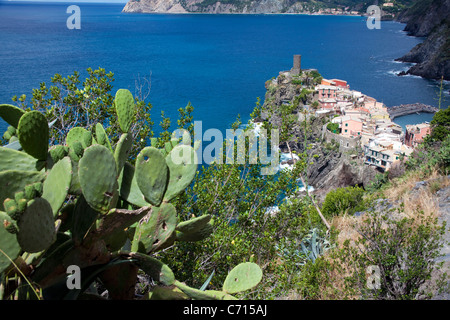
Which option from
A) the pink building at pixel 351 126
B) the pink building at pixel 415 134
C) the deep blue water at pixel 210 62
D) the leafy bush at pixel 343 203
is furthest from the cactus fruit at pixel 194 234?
the pink building at pixel 351 126

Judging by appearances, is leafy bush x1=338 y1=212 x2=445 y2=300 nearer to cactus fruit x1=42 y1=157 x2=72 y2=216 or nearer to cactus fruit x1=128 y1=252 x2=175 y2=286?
cactus fruit x1=128 y1=252 x2=175 y2=286

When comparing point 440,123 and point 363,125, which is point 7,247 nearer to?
point 440,123

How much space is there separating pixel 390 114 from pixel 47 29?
58978 mm

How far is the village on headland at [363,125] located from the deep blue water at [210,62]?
3.12 m

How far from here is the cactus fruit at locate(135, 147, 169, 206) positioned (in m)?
1.65

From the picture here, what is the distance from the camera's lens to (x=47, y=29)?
222 feet

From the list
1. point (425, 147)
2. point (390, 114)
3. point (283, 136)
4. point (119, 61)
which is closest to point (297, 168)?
point (283, 136)

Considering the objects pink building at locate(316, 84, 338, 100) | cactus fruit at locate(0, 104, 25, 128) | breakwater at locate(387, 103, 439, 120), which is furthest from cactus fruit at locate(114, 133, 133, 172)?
pink building at locate(316, 84, 338, 100)

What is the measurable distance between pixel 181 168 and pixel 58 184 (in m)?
0.61

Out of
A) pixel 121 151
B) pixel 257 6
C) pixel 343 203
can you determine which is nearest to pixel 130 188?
pixel 121 151

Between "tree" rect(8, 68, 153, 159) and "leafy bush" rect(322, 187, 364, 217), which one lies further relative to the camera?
"leafy bush" rect(322, 187, 364, 217)

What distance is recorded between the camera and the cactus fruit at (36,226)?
3.85 feet

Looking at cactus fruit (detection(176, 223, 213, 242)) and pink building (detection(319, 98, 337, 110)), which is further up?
cactus fruit (detection(176, 223, 213, 242))

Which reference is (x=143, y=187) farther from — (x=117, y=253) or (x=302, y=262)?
(x=302, y=262)
